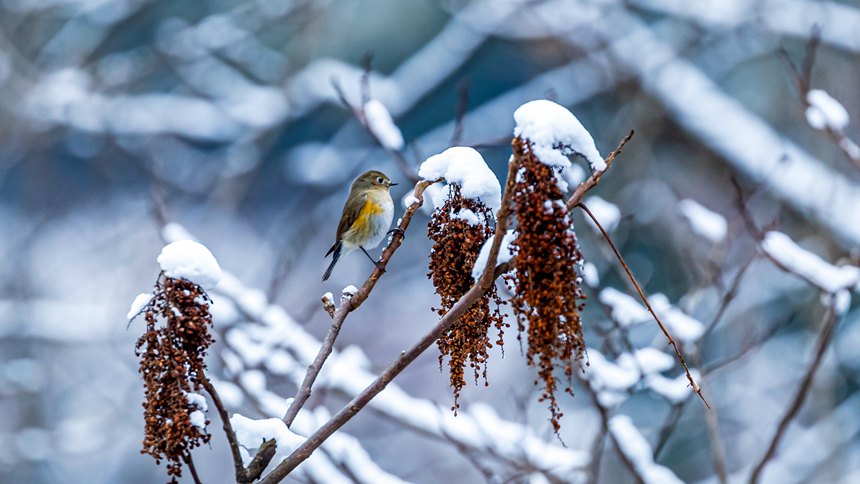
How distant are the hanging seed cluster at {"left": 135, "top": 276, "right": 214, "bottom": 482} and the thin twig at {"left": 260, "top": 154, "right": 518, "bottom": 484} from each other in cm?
18

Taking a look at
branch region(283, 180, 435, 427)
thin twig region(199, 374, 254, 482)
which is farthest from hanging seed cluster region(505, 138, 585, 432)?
thin twig region(199, 374, 254, 482)

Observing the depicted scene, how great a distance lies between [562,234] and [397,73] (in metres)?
9.36

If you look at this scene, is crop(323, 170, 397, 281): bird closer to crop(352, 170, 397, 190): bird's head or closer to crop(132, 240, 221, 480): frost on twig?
crop(352, 170, 397, 190): bird's head

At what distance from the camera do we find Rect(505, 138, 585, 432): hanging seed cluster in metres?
1.46

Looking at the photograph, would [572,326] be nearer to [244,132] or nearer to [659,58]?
[659,58]

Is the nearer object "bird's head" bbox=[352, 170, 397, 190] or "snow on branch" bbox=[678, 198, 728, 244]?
"bird's head" bbox=[352, 170, 397, 190]

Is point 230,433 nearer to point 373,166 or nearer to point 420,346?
point 420,346

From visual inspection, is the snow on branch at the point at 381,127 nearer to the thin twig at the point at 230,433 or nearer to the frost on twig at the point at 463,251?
the frost on twig at the point at 463,251

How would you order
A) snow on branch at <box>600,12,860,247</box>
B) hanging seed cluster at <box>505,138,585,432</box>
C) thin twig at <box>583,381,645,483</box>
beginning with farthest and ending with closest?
snow on branch at <box>600,12,860,247</box>
thin twig at <box>583,381,645,483</box>
hanging seed cluster at <box>505,138,585,432</box>

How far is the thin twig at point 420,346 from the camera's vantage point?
1469 millimetres

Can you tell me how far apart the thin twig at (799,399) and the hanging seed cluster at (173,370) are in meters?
2.38

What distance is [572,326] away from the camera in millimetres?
1485

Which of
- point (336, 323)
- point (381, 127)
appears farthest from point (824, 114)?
point (336, 323)

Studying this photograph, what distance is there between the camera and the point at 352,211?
363 cm
